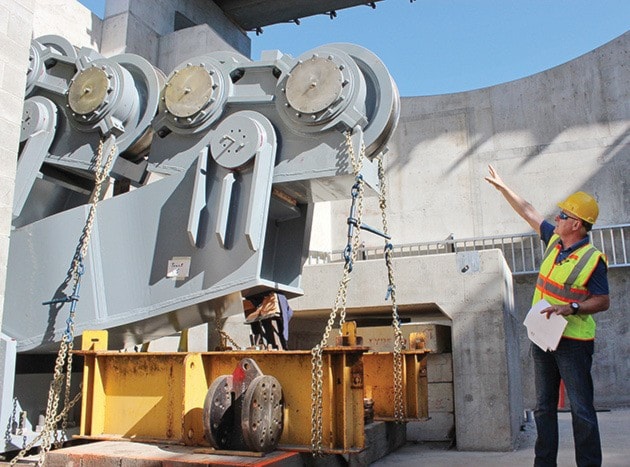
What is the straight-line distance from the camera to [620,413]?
29.8ft

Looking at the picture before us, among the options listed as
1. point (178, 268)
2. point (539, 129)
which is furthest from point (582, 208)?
point (539, 129)

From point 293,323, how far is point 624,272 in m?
6.00

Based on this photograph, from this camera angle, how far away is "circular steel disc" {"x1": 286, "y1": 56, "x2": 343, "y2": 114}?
4.30m

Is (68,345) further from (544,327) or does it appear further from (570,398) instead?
(570,398)

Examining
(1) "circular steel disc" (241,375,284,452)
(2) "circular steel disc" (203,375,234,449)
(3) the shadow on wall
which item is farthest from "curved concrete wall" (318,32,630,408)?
(2) "circular steel disc" (203,375,234,449)

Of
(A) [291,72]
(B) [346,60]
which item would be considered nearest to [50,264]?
(A) [291,72]

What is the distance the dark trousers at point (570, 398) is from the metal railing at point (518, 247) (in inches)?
295

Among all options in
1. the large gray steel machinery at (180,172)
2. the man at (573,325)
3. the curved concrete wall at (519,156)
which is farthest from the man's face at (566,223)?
the curved concrete wall at (519,156)

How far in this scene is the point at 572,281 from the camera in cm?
332

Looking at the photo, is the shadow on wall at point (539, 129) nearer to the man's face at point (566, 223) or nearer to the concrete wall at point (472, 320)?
the concrete wall at point (472, 320)

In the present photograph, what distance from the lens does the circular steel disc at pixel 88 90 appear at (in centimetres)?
504

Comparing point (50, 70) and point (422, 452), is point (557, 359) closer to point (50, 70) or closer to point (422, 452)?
point (422, 452)

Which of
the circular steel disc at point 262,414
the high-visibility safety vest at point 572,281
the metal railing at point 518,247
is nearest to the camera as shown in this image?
the high-visibility safety vest at point 572,281

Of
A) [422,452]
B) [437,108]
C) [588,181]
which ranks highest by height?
[437,108]
